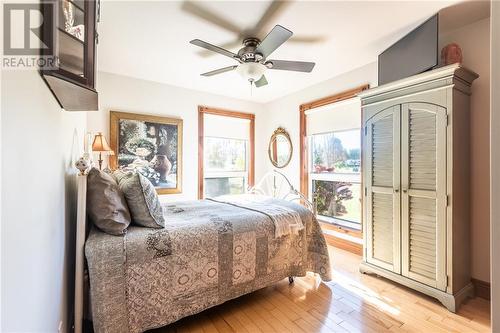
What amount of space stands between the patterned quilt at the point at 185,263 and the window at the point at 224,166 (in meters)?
1.99

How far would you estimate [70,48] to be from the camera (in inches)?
39.6

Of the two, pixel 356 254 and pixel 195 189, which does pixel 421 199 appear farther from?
pixel 195 189

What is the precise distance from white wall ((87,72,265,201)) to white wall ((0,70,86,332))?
7.48 feet

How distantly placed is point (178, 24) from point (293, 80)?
197 cm

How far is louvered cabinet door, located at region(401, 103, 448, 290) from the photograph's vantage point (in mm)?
2070

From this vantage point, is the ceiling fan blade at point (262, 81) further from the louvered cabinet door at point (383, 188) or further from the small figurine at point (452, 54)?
the small figurine at point (452, 54)

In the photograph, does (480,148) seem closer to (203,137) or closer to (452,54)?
(452,54)

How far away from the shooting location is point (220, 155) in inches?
176

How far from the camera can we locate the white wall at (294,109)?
10.5 ft

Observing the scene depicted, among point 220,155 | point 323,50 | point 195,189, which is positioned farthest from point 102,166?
point 323,50

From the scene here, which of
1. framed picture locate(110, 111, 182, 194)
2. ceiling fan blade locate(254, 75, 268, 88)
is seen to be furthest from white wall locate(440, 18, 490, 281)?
framed picture locate(110, 111, 182, 194)

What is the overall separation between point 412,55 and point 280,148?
255cm

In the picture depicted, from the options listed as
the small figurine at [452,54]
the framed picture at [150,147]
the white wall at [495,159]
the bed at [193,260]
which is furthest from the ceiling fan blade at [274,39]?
the framed picture at [150,147]

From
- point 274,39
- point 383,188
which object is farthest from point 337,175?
point 274,39
